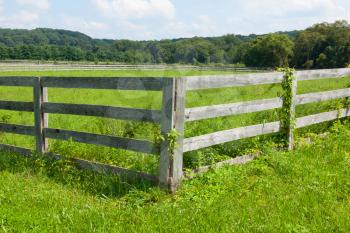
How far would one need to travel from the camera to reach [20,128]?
7242mm

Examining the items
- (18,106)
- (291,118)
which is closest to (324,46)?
(291,118)

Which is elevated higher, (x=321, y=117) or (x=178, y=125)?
(x=178, y=125)

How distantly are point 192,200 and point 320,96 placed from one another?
4695mm

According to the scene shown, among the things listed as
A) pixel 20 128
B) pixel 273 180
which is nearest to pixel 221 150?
pixel 273 180

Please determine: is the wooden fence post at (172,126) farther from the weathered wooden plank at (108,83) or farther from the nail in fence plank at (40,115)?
the nail in fence plank at (40,115)

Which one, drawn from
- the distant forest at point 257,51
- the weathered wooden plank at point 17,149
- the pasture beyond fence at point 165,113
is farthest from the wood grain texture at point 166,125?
the distant forest at point 257,51

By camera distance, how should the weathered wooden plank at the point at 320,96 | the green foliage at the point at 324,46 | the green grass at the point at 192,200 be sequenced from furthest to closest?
the green foliage at the point at 324,46, the weathered wooden plank at the point at 320,96, the green grass at the point at 192,200

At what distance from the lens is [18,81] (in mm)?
7246

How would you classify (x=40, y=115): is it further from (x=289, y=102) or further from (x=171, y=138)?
(x=289, y=102)

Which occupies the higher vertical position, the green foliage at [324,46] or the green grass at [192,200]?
the green foliage at [324,46]

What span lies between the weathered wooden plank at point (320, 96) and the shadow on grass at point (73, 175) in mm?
3964

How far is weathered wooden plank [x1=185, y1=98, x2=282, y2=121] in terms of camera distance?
214 inches

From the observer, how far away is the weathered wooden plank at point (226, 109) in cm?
543

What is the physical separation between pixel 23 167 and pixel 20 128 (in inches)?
49.9
